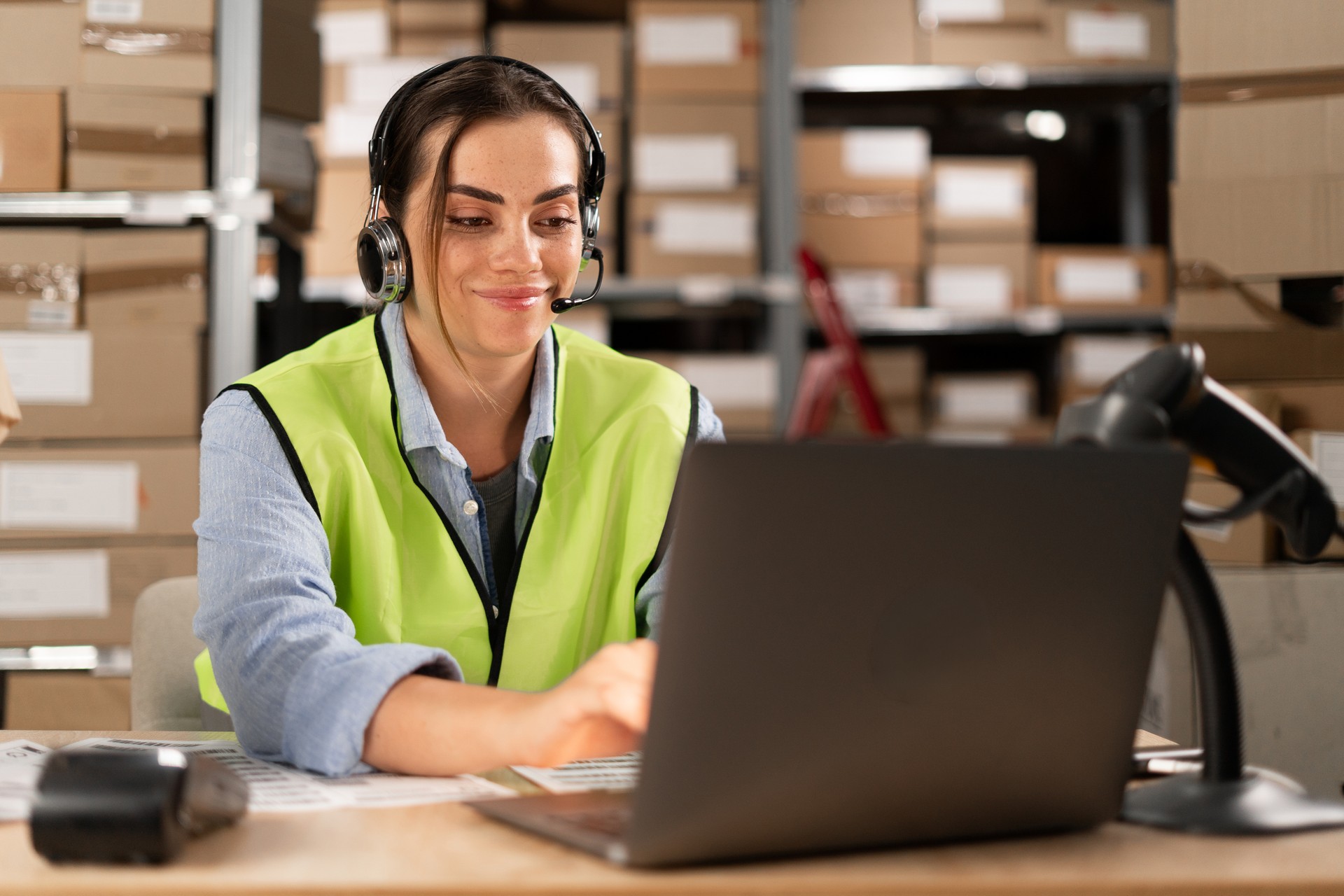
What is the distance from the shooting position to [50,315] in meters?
2.24

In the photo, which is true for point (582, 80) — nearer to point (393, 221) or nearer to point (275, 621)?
point (393, 221)

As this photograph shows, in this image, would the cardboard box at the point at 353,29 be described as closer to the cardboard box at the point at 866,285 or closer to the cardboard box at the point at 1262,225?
the cardboard box at the point at 866,285

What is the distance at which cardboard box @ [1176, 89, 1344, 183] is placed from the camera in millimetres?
1776

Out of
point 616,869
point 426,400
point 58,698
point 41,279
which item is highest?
point 41,279

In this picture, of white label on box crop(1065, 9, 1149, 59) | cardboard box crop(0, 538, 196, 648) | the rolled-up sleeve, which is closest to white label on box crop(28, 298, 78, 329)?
cardboard box crop(0, 538, 196, 648)

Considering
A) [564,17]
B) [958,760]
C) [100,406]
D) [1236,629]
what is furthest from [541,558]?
[564,17]

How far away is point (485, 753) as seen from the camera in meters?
0.74

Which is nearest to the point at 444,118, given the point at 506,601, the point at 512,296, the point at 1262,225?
the point at 512,296

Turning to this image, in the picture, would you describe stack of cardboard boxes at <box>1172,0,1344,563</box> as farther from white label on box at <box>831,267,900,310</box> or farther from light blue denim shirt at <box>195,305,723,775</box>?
white label on box at <box>831,267,900,310</box>

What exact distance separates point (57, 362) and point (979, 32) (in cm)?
222

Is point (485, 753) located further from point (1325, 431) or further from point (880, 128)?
point (880, 128)

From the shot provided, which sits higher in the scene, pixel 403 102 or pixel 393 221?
pixel 403 102

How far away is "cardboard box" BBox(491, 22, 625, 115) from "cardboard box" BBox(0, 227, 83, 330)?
1.16 metres

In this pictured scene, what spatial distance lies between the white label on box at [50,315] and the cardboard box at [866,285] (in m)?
1.72
